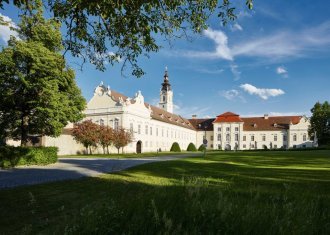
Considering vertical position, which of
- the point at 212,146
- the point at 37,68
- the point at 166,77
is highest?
the point at 166,77

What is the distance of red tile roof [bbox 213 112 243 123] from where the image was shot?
3725 inches

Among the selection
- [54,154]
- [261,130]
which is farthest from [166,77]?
[54,154]

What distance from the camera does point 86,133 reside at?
154ft

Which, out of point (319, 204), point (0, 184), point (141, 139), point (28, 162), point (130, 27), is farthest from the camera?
point (141, 139)

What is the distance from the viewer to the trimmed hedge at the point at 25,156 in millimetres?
19125

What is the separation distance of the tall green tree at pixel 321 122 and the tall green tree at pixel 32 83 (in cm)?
6098

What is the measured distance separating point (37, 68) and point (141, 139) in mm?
42044

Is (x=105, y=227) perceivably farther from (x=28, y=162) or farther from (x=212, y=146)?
(x=212, y=146)

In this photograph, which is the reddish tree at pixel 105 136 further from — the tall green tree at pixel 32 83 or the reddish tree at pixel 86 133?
the tall green tree at pixel 32 83

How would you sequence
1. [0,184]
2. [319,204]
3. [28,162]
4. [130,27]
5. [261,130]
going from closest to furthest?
[319,204], [130,27], [0,184], [28,162], [261,130]

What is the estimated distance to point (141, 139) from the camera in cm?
6294

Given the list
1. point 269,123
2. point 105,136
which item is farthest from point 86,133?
point 269,123

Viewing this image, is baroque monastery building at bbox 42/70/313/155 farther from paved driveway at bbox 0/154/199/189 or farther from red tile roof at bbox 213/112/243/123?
paved driveway at bbox 0/154/199/189

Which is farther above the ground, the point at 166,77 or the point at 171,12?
the point at 166,77
